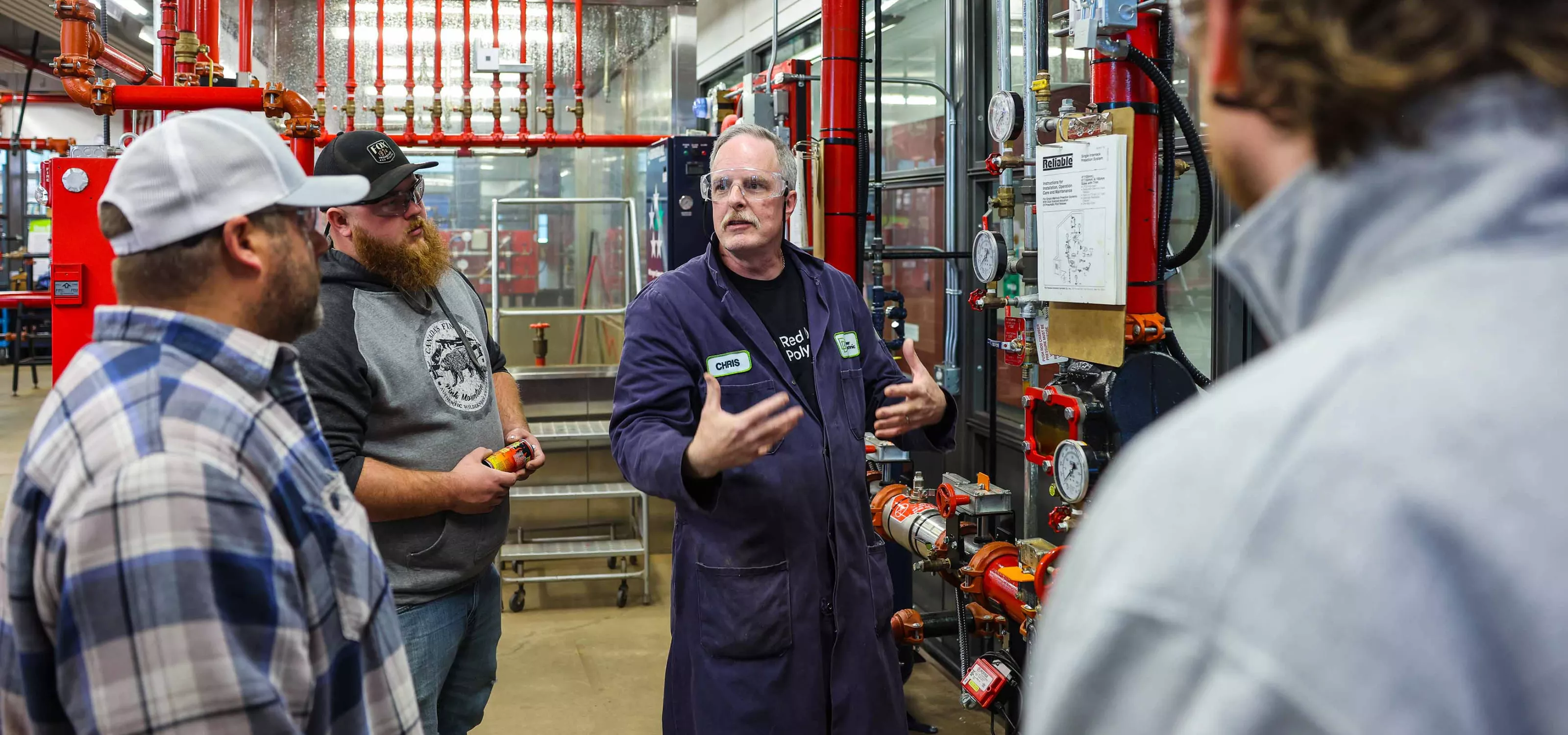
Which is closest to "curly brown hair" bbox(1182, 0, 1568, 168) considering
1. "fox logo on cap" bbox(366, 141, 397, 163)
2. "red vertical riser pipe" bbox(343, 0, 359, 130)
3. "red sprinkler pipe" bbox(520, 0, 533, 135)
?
"fox logo on cap" bbox(366, 141, 397, 163)

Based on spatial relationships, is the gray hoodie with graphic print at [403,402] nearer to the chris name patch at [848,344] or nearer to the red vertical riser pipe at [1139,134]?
the chris name patch at [848,344]

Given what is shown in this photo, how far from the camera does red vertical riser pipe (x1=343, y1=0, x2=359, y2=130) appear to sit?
194 inches

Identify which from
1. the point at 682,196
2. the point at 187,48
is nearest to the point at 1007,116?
the point at 682,196

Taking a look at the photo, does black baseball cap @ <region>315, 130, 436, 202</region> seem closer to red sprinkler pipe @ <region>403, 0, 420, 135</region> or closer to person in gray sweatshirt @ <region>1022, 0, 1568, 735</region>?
person in gray sweatshirt @ <region>1022, 0, 1568, 735</region>

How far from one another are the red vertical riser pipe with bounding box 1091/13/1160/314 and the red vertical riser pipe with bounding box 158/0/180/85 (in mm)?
3018

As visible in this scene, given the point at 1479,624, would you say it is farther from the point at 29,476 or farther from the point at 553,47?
the point at 553,47

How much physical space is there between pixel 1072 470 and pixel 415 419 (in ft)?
4.17

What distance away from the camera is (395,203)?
2.19m

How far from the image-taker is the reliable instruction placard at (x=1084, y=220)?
2057 mm

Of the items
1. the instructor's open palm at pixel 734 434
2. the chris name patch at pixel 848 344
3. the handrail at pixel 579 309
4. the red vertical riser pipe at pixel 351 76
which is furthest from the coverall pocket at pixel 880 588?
the red vertical riser pipe at pixel 351 76

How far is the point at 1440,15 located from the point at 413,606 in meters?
1.93

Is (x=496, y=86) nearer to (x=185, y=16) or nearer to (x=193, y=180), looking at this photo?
(x=185, y=16)

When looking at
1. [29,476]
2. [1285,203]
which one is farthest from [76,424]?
[1285,203]

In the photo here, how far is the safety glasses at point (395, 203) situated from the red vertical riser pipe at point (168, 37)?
1.89 m
